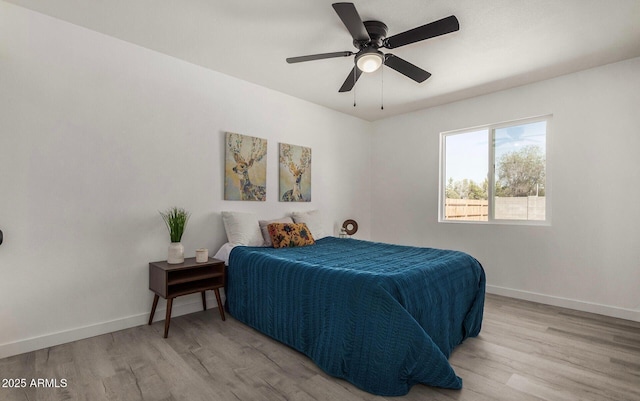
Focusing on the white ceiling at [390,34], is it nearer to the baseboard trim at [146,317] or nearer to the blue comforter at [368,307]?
the blue comforter at [368,307]

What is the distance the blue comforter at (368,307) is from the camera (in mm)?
1744

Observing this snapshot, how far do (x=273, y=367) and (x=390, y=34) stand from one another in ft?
8.81

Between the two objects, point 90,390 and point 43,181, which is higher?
point 43,181

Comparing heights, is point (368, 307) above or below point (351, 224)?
below

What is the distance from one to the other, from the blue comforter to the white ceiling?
6.07 feet

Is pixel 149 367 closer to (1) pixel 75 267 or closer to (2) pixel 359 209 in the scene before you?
(1) pixel 75 267

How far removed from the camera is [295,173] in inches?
161

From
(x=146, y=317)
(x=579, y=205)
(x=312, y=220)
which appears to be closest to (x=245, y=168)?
(x=312, y=220)

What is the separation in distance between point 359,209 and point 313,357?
3.19 metres

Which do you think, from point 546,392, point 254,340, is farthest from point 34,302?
point 546,392

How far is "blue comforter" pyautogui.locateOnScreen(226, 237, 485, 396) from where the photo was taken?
1744 millimetres

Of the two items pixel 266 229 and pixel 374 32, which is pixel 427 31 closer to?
pixel 374 32

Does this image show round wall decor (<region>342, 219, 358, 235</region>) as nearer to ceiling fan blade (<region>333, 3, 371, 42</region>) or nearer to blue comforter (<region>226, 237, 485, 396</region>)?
blue comforter (<region>226, 237, 485, 396</region>)

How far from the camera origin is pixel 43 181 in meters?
2.35
